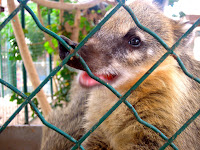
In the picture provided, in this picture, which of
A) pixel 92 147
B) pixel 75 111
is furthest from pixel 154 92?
pixel 75 111

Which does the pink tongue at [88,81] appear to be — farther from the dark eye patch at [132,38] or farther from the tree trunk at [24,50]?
the tree trunk at [24,50]

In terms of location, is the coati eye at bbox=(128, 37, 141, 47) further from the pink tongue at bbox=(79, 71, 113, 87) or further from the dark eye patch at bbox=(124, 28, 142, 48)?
the pink tongue at bbox=(79, 71, 113, 87)

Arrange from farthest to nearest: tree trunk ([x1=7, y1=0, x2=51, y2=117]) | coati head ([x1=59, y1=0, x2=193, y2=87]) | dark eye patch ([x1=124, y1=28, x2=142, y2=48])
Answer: tree trunk ([x1=7, y1=0, x2=51, y2=117]) < dark eye patch ([x1=124, y1=28, x2=142, y2=48]) < coati head ([x1=59, y1=0, x2=193, y2=87])

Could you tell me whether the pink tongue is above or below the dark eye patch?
below

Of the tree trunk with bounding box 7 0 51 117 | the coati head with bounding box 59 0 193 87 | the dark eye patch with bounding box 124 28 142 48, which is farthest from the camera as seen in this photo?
Result: the tree trunk with bounding box 7 0 51 117

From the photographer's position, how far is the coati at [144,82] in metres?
1.30

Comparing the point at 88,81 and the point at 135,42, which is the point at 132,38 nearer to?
the point at 135,42

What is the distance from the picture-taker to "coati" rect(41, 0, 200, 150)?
1.30 meters

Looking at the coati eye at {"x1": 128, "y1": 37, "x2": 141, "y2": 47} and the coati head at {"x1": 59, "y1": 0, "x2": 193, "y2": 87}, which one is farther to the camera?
the coati eye at {"x1": 128, "y1": 37, "x2": 141, "y2": 47}

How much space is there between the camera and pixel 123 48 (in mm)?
1361

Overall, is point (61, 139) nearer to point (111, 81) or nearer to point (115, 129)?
point (115, 129)

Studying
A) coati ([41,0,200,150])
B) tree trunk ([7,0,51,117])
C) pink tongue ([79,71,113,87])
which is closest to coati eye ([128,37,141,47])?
coati ([41,0,200,150])

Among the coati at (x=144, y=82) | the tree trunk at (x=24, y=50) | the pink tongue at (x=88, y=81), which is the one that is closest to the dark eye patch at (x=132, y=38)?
the coati at (x=144, y=82)

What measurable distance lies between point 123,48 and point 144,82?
0.32m
